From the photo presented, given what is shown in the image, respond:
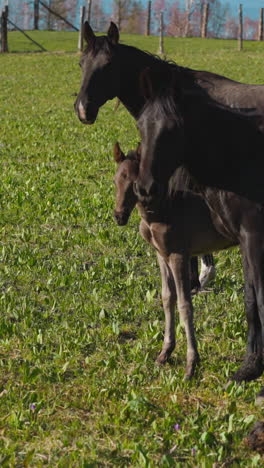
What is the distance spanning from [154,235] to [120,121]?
16804 mm

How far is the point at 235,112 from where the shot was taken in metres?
5.13

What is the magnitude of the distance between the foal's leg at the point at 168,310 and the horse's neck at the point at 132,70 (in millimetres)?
1527

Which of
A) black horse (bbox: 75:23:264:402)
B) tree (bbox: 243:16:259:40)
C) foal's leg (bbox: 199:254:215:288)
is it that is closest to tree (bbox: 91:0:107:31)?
tree (bbox: 243:16:259:40)

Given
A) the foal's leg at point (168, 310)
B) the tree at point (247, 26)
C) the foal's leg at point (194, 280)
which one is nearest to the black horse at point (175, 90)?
the foal's leg at point (168, 310)

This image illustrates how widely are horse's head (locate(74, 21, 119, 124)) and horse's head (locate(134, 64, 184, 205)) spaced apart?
1.46m

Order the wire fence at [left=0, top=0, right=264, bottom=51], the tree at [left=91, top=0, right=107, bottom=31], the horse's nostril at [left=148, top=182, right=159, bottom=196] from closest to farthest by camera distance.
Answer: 1. the horse's nostril at [left=148, top=182, right=159, bottom=196]
2. the wire fence at [left=0, top=0, right=264, bottom=51]
3. the tree at [left=91, top=0, right=107, bottom=31]

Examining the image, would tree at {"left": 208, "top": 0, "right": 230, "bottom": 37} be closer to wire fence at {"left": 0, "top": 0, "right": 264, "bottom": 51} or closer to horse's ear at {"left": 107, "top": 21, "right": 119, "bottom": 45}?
wire fence at {"left": 0, "top": 0, "right": 264, "bottom": 51}

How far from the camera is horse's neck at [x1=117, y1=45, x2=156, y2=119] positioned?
6301 mm

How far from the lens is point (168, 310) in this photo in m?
5.75

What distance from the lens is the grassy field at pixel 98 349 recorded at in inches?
177

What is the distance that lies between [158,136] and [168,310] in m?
1.71

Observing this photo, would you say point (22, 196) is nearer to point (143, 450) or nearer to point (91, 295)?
point (91, 295)

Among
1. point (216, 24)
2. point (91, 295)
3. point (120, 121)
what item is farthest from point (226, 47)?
point (216, 24)

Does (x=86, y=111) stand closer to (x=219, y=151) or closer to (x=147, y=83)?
(x=147, y=83)
